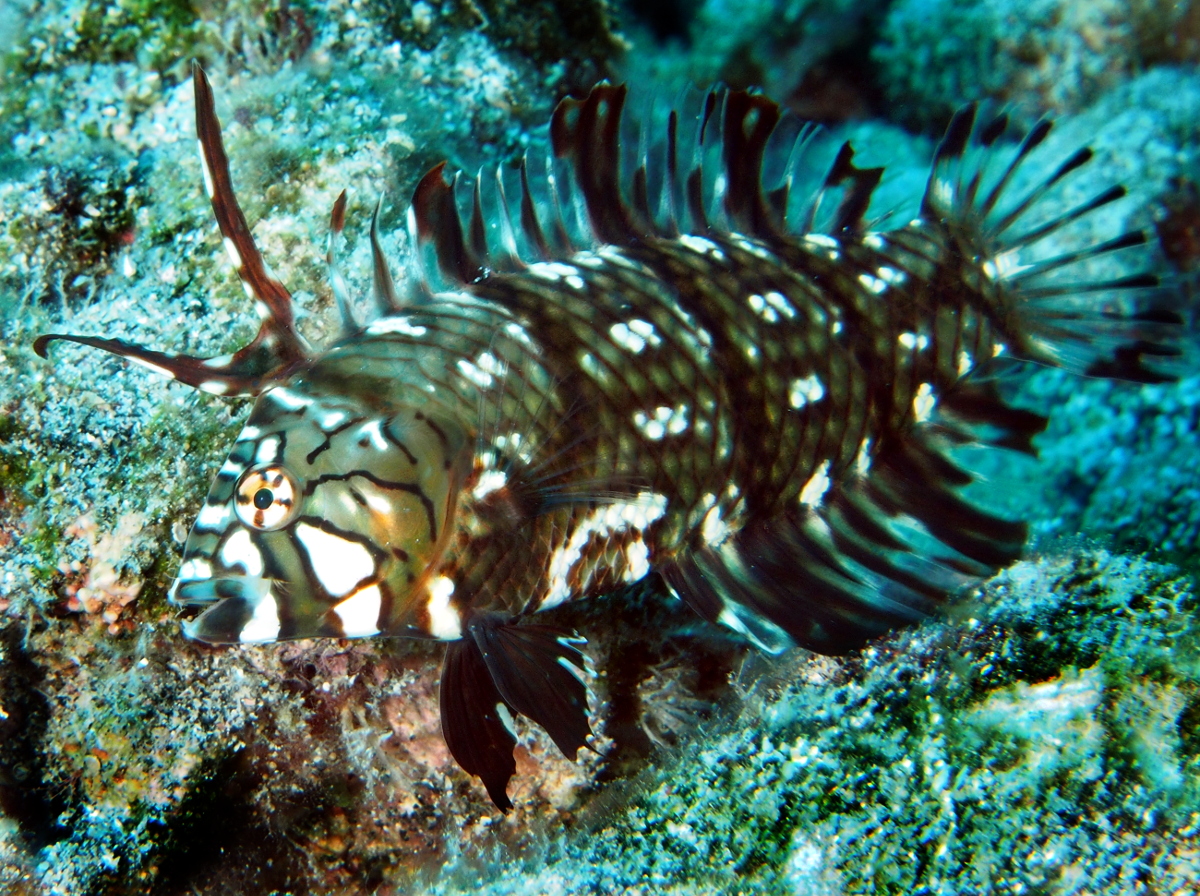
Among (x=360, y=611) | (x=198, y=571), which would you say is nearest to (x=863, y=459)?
(x=360, y=611)

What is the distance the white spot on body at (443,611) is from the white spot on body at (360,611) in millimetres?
154

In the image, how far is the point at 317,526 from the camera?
2.08 m

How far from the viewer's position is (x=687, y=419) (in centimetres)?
254

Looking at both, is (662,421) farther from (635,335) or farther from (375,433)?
(375,433)

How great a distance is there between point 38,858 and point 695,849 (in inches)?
83.3

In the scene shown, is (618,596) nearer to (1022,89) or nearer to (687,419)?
(687,419)

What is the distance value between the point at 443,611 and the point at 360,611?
0.24m

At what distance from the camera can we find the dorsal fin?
2.66 m

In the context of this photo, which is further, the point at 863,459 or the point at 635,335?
the point at 863,459

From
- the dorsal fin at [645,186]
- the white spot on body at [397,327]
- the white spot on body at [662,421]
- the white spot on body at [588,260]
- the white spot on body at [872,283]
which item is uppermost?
the dorsal fin at [645,186]

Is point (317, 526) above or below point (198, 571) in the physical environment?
above

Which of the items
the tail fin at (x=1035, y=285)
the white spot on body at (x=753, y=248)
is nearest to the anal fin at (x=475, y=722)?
the white spot on body at (x=753, y=248)

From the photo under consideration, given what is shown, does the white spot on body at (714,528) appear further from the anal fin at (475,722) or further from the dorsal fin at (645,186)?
the dorsal fin at (645,186)

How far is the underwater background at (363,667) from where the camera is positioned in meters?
2.15
